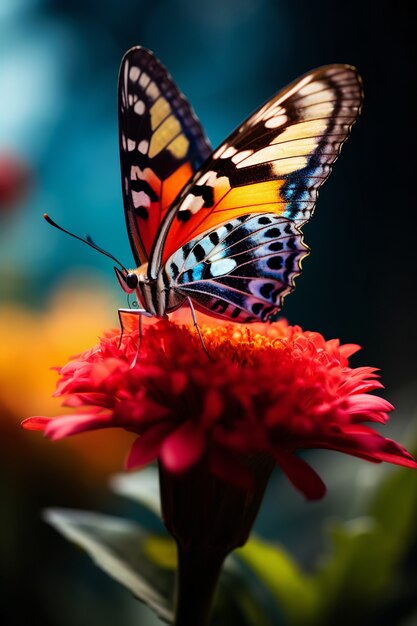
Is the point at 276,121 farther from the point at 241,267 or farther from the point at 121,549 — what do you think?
the point at 121,549

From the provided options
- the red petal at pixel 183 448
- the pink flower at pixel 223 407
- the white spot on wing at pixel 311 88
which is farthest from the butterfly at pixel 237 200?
the red petal at pixel 183 448

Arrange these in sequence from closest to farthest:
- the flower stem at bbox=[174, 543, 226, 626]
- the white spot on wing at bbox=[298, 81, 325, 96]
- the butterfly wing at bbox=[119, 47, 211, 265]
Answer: the flower stem at bbox=[174, 543, 226, 626]
the white spot on wing at bbox=[298, 81, 325, 96]
the butterfly wing at bbox=[119, 47, 211, 265]

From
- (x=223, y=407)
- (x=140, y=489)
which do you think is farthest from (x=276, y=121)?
Result: (x=140, y=489)

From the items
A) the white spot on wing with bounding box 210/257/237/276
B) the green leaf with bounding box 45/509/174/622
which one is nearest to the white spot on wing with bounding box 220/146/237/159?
the white spot on wing with bounding box 210/257/237/276

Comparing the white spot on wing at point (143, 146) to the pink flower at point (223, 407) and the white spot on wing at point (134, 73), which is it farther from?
the pink flower at point (223, 407)

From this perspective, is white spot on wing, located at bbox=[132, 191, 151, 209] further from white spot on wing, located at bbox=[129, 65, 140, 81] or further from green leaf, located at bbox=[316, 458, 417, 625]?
green leaf, located at bbox=[316, 458, 417, 625]

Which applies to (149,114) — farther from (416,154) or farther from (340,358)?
(416,154)
